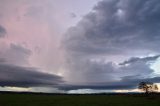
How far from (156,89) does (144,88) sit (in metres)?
7.81

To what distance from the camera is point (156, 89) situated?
6954 inches

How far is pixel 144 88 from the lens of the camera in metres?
178
